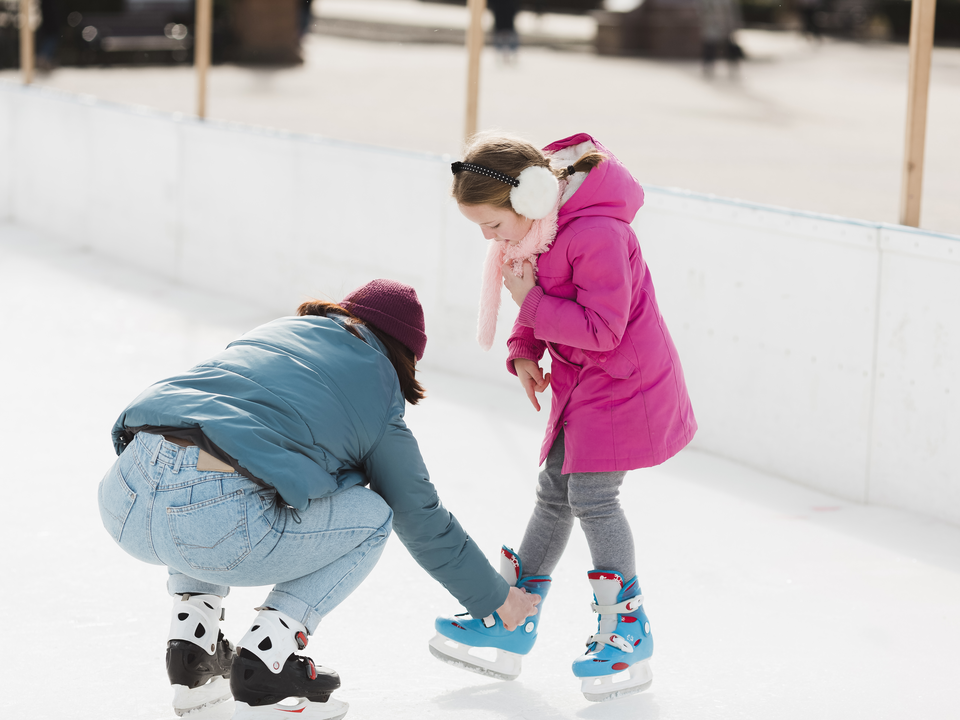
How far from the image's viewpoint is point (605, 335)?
255 centimetres

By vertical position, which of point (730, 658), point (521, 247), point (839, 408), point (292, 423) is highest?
point (521, 247)

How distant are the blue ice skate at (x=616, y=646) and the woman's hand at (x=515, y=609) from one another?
152 millimetres

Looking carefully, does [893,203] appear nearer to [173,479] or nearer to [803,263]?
[803,263]

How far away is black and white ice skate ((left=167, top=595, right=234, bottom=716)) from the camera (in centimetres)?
244

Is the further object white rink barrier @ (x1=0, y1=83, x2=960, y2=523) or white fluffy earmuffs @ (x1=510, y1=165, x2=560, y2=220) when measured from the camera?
white rink barrier @ (x1=0, y1=83, x2=960, y2=523)

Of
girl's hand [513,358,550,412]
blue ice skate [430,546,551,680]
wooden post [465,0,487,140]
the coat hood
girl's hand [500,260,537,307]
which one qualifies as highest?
wooden post [465,0,487,140]

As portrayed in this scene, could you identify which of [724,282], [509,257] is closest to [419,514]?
[509,257]

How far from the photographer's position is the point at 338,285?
19.9ft

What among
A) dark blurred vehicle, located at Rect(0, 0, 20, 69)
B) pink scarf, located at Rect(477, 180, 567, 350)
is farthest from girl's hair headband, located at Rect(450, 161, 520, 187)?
dark blurred vehicle, located at Rect(0, 0, 20, 69)

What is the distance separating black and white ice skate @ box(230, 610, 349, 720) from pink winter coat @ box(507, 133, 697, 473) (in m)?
0.73

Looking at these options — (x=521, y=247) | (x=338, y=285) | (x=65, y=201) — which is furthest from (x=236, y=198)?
(x=521, y=247)

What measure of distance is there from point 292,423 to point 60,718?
33.3 inches

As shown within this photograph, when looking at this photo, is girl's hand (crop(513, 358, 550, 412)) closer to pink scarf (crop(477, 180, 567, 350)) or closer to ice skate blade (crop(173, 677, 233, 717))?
pink scarf (crop(477, 180, 567, 350))

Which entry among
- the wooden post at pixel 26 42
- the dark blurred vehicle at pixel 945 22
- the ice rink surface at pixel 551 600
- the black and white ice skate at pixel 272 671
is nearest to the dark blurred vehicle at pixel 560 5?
the dark blurred vehicle at pixel 945 22
